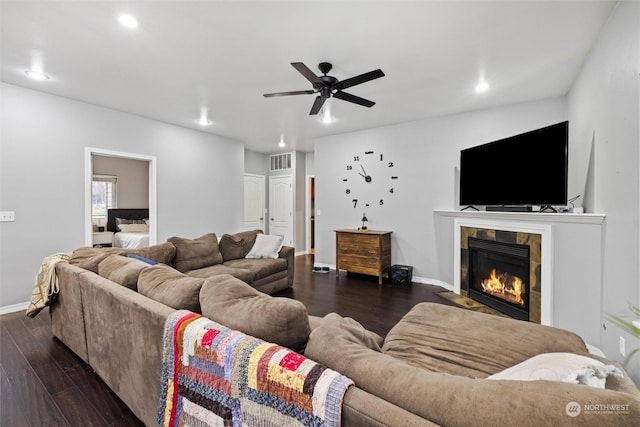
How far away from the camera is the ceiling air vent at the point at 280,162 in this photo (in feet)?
24.1

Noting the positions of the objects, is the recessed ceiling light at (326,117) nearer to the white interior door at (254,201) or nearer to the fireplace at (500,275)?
the fireplace at (500,275)

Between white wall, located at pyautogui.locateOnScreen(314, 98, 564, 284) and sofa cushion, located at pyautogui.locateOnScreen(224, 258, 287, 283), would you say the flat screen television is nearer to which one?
white wall, located at pyautogui.locateOnScreen(314, 98, 564, 284)

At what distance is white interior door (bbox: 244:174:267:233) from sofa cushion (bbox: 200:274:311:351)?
5823 mm

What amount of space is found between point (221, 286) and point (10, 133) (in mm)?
3925

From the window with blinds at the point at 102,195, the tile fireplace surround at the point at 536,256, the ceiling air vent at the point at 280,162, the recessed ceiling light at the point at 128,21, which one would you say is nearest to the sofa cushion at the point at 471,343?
the tile fireplace surround at the point at 536,256

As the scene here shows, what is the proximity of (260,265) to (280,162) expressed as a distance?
4153 millimetres

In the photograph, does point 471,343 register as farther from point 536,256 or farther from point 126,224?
point 126,224

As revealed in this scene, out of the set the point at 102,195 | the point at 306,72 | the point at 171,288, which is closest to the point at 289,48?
the point at 306,72

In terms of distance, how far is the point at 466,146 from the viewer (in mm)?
4312

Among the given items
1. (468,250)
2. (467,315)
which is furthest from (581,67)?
(467,315)

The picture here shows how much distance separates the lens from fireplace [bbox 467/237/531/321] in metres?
3.04

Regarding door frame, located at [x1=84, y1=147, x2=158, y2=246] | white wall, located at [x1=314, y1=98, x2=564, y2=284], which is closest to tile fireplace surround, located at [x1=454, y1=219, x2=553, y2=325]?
white wall, located at [x1=314, y1=98, x2=564, y2=284]

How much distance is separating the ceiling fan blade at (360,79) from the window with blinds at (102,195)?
291 inches

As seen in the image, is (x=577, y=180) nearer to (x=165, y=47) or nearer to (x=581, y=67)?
(x=581, y=67)
